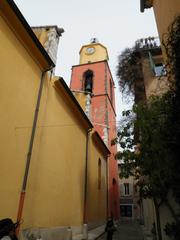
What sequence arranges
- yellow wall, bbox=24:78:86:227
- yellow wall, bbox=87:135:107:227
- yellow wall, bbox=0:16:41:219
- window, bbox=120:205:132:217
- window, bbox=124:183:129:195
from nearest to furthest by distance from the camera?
yellow wall, bbox=0:16:41:219 → yellow wall, bbox=24:78:86:227 → yellow wall, bbox=87:135:107:227 → window, bbox=120:205:132:217 → window, bbox=124:183:129:195

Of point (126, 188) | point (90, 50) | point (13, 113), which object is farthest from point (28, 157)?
point (126, 188)

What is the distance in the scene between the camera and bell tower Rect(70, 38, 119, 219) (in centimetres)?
1988

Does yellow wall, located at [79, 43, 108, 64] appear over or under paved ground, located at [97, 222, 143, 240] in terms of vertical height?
over

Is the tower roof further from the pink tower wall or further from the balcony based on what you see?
the balcony

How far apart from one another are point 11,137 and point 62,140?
3320mm

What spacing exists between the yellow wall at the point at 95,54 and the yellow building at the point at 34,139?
19.7 meters

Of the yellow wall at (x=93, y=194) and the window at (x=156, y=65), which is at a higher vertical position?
the window at (x=156, y=65)

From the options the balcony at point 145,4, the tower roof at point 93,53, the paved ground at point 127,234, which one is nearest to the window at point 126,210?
the paved ground at point 127,234

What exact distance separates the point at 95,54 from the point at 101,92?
8.03m

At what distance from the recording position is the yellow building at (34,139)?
512 cm

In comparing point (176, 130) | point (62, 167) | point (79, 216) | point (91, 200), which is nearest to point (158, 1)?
point (176, 130)

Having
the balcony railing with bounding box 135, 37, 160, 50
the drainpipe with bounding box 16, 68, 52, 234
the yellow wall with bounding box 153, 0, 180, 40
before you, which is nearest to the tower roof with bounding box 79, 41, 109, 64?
the balcony railing with bounding box 135, 37, 160, 50

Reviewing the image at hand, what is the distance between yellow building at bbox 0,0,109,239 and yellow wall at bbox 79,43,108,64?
19.7m

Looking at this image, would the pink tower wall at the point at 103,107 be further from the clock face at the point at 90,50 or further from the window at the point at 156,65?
the window at the point at 156,65
